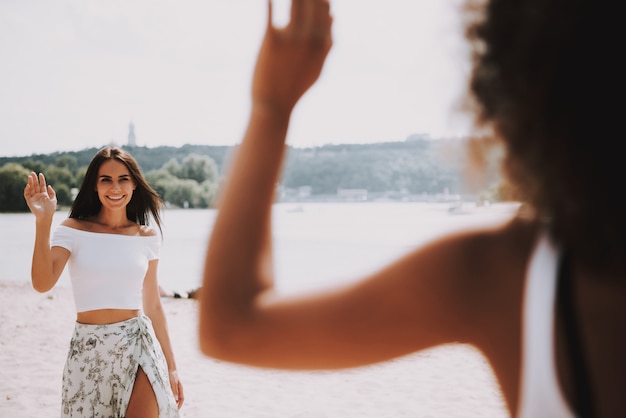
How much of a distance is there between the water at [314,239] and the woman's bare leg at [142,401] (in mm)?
1218

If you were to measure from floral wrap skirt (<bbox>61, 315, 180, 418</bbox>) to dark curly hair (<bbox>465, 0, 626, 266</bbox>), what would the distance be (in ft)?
10.2

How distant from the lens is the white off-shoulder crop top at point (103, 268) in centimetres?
345

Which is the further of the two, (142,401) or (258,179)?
(142,401)

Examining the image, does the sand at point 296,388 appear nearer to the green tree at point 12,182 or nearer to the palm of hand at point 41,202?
the palm of hand at point 41,202

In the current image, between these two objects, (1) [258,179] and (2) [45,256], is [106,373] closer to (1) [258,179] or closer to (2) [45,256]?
(2) [45,256]

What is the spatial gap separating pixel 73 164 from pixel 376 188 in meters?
54.1

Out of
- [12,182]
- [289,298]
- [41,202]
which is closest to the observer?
[289,298]

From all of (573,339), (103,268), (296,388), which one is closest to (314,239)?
(296,388)

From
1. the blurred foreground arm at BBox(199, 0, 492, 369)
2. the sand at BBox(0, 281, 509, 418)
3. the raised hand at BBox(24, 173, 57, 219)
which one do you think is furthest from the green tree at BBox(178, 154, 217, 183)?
the blurred foreground arm at BBox(199, 0, 492, 369)

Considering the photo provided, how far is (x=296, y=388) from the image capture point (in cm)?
898

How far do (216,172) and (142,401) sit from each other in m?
69.5

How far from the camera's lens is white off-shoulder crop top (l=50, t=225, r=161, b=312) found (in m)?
3.45

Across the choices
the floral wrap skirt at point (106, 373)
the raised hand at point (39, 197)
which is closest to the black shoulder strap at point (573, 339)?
the floral wrap skirt at point (106, 373)

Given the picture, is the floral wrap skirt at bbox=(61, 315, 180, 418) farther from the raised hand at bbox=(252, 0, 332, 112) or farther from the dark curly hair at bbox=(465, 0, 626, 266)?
the dark curly hair at bbox=(465, 0, 626, 266)
